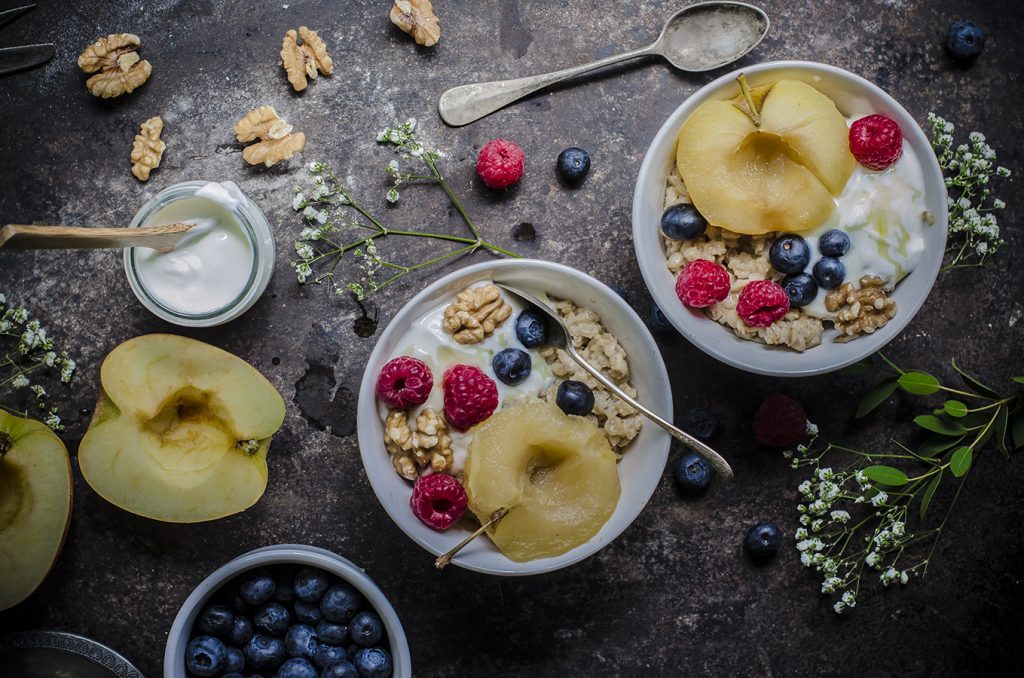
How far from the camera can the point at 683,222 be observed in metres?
1.57

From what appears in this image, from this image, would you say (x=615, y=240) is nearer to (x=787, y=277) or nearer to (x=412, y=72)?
(x=787, y=277)

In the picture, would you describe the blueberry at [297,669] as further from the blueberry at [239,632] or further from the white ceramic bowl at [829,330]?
the white ceramic bowl at [829,330]

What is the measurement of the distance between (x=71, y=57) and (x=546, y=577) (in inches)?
61.2

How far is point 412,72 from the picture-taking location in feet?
6.07

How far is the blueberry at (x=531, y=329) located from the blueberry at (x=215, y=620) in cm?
82

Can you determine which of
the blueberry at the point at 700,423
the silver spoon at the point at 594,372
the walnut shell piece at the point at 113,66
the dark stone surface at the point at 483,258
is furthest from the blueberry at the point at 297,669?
the walnut shell piece at the point at 113,66

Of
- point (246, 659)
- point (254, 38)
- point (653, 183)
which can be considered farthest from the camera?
point (254, 38)

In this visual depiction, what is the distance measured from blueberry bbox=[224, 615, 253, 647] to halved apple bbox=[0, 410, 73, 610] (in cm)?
37

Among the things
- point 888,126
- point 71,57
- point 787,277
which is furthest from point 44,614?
point 888,126

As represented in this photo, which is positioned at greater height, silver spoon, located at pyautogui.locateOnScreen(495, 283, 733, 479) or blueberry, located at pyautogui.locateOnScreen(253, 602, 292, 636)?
silver spoon, located at pyautogui.locateOnScreen(495, 283, 733, 479)

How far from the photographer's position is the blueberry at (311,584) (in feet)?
5.60

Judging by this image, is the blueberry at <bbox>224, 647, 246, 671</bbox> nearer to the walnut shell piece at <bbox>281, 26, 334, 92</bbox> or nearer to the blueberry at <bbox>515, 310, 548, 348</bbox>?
the blueberry at <bbox>515, 310, 548, 348</bbox>

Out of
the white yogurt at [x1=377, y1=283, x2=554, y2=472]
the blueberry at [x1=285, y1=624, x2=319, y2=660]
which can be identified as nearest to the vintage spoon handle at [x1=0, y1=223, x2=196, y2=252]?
the white yogurt at [x1=377, y1=283, x2=554, y2=472]

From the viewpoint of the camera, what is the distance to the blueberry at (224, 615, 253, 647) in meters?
1.72
